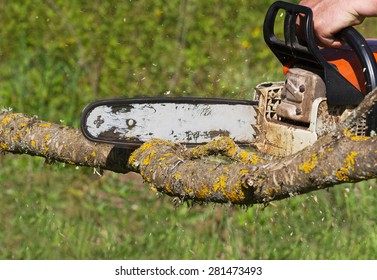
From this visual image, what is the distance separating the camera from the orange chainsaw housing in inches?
120

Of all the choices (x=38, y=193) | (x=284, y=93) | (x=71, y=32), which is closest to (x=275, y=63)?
(x=71, y=32)

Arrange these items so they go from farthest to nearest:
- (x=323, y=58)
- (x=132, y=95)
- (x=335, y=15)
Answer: (x=132, y=95) → (x=323, y=58) → (x=335, y=15)

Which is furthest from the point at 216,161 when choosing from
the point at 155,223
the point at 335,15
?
the point at 155,223

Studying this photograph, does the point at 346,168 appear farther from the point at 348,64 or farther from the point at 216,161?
the point at 348,64

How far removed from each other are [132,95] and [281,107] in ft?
10.5

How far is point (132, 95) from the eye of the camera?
625 cm

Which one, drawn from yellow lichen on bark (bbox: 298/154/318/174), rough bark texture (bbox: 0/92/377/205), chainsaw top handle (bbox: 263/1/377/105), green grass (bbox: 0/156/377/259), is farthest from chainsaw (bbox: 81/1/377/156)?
green grass (bbox: 0/156/377/259)

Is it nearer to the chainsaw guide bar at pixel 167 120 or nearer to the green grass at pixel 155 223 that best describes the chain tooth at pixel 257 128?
the chainsaw guide bar at pixel 167 120

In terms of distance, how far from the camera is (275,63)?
637cm

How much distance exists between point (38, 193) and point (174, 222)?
96cm

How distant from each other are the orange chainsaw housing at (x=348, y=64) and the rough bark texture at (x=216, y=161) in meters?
0.54

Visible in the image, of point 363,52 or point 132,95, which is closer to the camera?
point 363,52

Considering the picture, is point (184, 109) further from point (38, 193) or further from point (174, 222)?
point (38, 193)

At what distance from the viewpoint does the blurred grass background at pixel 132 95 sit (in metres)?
5.41
